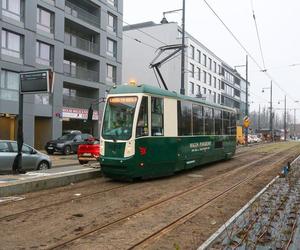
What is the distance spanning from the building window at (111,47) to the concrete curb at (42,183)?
3562 centimetres

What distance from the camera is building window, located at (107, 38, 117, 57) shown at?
160 ft

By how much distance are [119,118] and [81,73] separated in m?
31.7

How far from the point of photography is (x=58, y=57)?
3903 cm

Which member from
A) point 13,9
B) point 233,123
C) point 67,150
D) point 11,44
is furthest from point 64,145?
point 233,123

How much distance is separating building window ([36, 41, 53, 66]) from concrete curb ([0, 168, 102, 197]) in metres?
24.5

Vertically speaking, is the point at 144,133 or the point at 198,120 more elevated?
the point at 198,120

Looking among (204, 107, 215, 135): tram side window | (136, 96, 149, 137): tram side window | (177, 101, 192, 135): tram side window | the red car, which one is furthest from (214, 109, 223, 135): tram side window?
(136, 96, 149, 137): tram side window

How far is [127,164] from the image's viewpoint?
42.9 feet

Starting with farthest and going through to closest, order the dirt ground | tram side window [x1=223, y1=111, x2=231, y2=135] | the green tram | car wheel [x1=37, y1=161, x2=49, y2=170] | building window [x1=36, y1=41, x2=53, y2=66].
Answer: building window [x1=36, y1=41, x2=53, y2=66] < tram side window [x1=223, y1=111, x2=231, y2=135] < car wheel [x1=37, y1=161, x2=49, y2=170] < the green tram < the dirt ground

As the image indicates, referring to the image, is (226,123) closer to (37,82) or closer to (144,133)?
(144,133)

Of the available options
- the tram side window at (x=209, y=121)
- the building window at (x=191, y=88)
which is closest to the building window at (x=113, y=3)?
the building window at (x=191, y=88)

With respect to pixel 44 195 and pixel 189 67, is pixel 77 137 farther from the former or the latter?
pixel 189 67

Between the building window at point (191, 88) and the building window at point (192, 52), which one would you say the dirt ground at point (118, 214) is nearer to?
the building window at point (191, 88)

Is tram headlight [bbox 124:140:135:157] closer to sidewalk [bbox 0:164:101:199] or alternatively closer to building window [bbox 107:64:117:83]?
sidewalk [bbox 0:164:101:199]
